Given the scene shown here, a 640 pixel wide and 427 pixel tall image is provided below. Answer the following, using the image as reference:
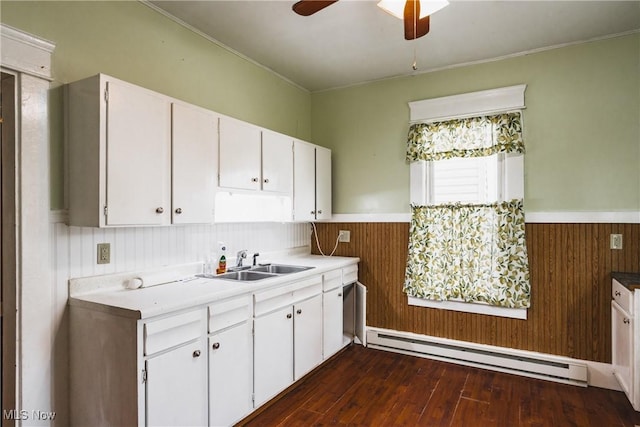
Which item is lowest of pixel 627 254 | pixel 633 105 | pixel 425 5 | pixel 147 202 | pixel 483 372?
pixel 483 372

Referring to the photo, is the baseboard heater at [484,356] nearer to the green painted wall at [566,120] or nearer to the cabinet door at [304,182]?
the green painted wall at [566,120]

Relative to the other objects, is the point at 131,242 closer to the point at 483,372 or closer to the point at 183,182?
the point at 183,182

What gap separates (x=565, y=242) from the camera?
3064mm

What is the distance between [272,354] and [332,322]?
0.92m

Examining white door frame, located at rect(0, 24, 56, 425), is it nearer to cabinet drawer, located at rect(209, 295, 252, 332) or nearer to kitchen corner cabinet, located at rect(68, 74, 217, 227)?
kitchen corner cabinet, located at rect(68, 74, 217, 227)

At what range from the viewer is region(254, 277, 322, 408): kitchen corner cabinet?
2.51 meters

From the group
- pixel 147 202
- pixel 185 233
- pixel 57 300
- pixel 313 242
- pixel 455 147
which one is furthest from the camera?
Result: pixel 313 242

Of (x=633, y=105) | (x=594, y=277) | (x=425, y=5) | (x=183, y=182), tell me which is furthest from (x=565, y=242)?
(x=183, y=182)

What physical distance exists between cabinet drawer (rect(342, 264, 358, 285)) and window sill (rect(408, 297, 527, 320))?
23.1 inches

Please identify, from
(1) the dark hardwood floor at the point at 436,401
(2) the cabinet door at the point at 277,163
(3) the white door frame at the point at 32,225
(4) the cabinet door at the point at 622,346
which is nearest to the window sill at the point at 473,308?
(1) the dark hardwood floor at the point at 436,401

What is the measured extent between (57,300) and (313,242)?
2.61 m

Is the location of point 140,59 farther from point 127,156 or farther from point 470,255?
point 470,255

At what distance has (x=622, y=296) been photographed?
2.61 meters

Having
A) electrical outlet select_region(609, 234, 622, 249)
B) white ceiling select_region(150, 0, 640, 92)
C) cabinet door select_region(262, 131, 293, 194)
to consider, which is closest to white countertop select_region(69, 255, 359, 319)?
cabinet door select_region(262, 131, 293, 194)
